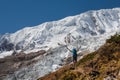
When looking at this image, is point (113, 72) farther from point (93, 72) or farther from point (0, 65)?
point (0, 65)

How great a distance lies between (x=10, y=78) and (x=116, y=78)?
269ft

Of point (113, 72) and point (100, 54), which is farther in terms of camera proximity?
point (100, 54)

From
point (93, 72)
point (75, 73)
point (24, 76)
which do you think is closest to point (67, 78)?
point (75, 73)

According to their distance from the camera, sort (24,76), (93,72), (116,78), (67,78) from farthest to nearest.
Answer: (24,76) → (67,78) → (93,72) → (116,78)

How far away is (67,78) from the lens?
20.7m

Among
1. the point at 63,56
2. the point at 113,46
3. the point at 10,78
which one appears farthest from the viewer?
the point at 63,56

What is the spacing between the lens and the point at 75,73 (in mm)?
20656

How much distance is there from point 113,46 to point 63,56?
94507 millimetres

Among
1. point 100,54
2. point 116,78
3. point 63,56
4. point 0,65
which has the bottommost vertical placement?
point 116,78

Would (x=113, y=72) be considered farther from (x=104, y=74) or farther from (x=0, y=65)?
(x=0, y=65)

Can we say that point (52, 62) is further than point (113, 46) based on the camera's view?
Yes

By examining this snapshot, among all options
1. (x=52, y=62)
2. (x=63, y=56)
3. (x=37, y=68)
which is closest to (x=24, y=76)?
(x=37, y=68)

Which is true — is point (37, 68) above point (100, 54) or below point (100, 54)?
above

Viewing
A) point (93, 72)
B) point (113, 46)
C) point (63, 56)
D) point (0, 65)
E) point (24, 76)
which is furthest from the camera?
point (0, 65)
